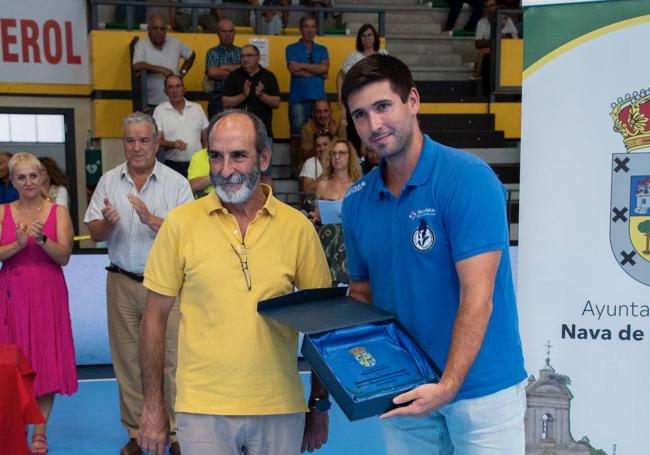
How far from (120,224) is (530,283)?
7.27ft

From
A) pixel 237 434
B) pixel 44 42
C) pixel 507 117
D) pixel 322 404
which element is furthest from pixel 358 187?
pixel 44 42

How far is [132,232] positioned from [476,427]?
2.52 m

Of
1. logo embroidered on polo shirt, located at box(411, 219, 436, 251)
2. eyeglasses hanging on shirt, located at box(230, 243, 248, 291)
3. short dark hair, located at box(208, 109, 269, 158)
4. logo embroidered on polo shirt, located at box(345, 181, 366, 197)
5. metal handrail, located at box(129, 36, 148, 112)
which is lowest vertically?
eyeglasses hanging on shirt, located at box(230, 243, 248, 291)

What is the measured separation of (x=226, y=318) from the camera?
7.33 ft

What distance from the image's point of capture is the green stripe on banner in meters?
2.94

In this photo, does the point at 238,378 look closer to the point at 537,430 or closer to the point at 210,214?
the point at 210,214

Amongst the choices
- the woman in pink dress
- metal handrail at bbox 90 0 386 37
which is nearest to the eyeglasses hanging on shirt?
the woman in pink dress

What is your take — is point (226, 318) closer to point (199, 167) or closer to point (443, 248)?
point (443, 248)

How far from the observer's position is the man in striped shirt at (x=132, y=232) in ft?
13.2

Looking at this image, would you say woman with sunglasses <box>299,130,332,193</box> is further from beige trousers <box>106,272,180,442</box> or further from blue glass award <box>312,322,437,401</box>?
blue glass award <box>312,322,437,401</box>

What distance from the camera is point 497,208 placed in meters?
1.96

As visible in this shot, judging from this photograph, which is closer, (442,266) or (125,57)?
(442,266)

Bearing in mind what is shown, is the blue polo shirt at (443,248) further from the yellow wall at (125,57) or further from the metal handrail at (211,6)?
the yellow wall at (125,57)

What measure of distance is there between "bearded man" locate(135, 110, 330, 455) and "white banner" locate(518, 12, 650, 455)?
1.27 metres
